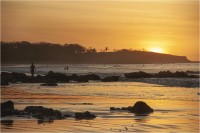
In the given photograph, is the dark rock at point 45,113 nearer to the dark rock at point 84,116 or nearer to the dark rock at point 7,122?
the dark rock at point 84,116

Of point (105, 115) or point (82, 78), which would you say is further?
point (82, 78)

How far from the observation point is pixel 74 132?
14789 millimetres

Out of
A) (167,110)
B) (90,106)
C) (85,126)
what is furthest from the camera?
(90,106)

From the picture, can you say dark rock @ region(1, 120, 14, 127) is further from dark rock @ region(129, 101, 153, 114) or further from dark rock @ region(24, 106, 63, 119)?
dark rock @ region(129, 101, 153, 114)

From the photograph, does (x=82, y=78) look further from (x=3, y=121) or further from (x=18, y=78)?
(x=3, y=121)

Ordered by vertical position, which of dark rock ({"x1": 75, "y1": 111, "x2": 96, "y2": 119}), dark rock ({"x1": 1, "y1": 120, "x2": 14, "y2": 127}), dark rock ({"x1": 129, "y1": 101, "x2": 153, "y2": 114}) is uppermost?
dark rock ({"x1": 129, "y1": 101, "x2": 153, "y2": 114})

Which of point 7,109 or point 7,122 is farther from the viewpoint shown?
point 7,109

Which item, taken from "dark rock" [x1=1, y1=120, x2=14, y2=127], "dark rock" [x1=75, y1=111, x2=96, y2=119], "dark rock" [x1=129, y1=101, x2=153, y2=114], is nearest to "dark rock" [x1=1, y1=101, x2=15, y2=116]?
"dark rock" [x1=1, y1=120, x2=14, y2=127]

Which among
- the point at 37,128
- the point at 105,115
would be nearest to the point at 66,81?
the point at 105,115

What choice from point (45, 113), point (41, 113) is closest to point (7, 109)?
point (41, 113)

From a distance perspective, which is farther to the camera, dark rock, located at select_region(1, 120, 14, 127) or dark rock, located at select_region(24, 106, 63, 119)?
dark rock, located at select_region(24, 106, 63, 119)

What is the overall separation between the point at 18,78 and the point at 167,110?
3239 centimetres

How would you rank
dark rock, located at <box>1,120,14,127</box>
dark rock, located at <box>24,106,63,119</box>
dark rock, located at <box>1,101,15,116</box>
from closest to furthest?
1. dark rock, located at <box>1,120,14,127</box>
2. dark rock, located at <box>24,106,63,119</box>
3. dark rock, located at <box>1,101,15,116</box>

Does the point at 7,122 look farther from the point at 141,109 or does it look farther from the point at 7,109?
the point at 141,109
